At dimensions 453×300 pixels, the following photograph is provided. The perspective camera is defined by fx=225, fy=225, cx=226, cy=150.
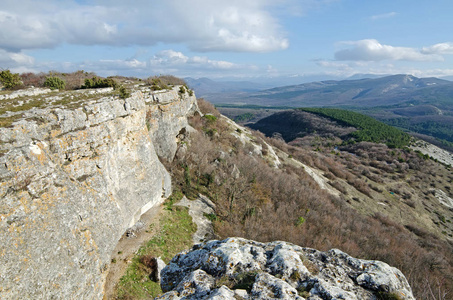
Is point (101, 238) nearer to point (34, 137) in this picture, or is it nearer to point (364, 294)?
point (34, 137)

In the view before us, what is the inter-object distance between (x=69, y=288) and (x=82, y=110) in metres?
9.54

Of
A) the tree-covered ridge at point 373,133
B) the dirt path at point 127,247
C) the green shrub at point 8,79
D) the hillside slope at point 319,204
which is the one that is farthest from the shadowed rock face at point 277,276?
the tree-covered ridge at point 373,133

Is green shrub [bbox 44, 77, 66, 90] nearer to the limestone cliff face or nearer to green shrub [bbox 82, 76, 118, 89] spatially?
green shrub [bbox 82, 76, 118, 89]

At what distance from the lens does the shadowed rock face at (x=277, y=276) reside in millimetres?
5291

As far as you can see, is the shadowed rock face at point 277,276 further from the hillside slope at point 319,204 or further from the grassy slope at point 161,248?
the grassy slope at point 161,248

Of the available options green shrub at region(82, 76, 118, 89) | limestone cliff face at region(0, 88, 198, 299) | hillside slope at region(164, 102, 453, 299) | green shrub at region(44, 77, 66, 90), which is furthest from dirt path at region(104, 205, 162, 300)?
green shrub at region(44, 77, 66, 90)

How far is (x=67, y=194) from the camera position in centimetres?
1137

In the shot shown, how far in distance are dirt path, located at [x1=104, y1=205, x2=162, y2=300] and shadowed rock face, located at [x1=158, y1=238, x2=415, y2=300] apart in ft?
30.5

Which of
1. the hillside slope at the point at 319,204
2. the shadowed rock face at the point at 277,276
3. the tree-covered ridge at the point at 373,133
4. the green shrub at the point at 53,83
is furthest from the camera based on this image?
the tree-covered ridge at the point at 373,133

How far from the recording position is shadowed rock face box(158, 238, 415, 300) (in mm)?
5291

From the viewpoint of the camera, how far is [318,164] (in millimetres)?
61281

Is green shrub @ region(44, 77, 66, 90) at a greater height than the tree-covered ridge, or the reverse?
green shrub @ region(44, 77, 66, 90)

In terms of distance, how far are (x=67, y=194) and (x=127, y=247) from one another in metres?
7.30

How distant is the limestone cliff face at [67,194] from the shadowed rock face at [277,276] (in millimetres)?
6550
